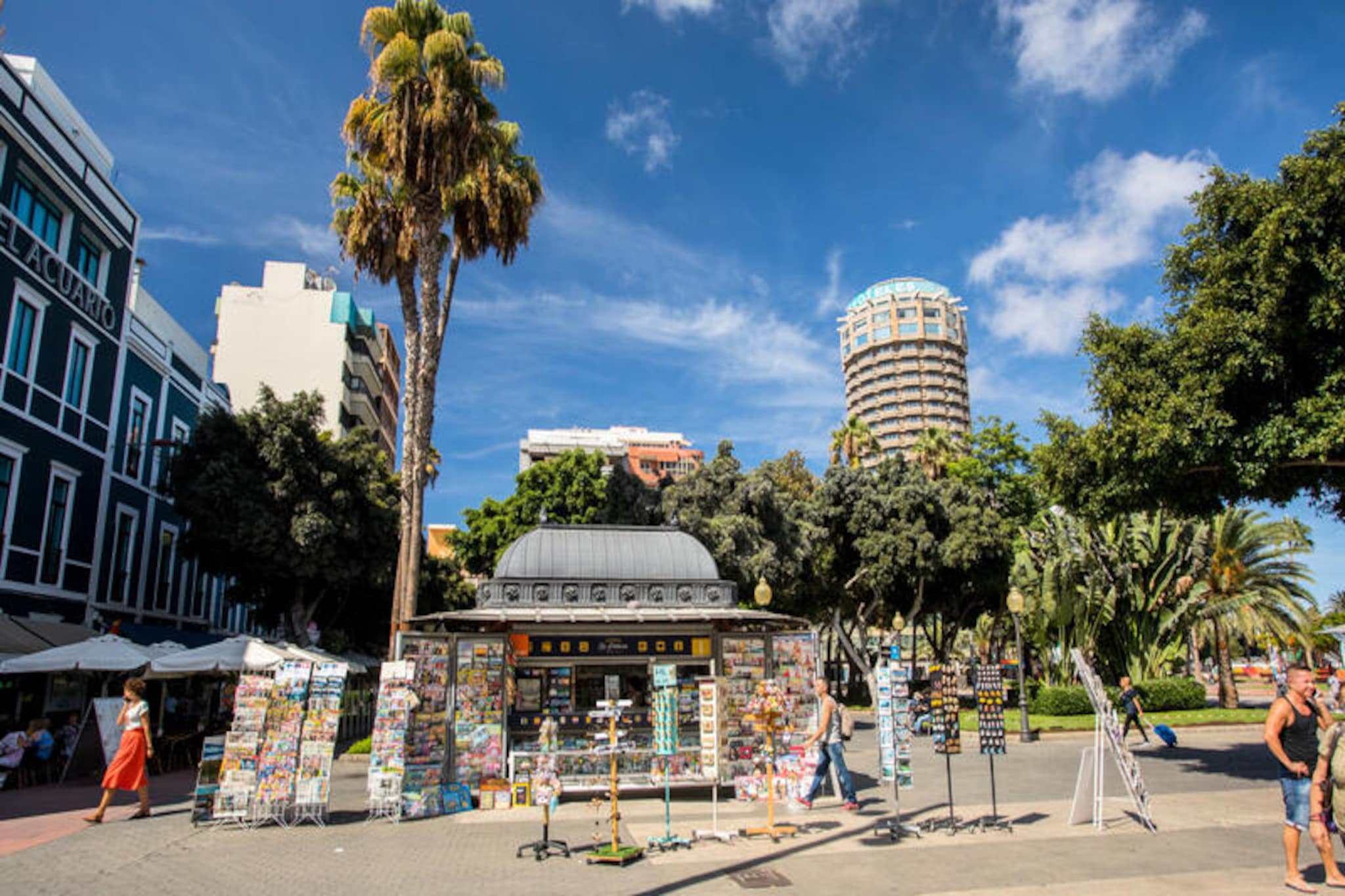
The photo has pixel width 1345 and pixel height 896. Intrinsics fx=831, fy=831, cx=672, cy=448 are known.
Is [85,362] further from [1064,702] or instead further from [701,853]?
[1064,702]

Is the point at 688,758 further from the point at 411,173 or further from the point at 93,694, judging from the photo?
the point at 93,694

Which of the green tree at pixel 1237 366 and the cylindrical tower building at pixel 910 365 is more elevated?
the cylindrical tower building at pixel 910 365

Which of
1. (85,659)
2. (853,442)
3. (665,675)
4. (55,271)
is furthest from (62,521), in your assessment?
(853,442)

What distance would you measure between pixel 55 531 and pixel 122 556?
4.34m

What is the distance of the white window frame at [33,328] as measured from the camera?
19203 millimetres

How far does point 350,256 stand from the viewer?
67.0ft

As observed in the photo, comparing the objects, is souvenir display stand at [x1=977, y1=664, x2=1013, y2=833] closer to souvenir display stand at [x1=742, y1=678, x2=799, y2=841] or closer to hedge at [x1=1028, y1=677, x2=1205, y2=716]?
souvenir display stand at [x1=742, y1=678, x2=799, y2=841]

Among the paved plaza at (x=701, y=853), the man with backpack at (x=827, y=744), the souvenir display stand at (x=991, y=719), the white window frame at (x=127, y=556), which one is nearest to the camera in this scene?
the paved plaza at (x=701, y=853)

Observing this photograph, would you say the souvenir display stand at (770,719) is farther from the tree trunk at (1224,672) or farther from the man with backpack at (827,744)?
the tree trunk at (1224,672)

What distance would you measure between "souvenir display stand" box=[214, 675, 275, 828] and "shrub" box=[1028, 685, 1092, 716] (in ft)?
75.9

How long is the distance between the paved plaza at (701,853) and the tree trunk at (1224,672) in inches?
707

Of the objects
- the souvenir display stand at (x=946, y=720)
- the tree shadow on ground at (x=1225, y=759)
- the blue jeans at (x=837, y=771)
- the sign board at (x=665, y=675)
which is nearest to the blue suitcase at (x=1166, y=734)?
the tree shadow on ground at (x=1225, y=759)

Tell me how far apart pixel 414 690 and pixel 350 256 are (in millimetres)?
12415

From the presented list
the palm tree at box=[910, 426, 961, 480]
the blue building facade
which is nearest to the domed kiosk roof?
the blue building facade
